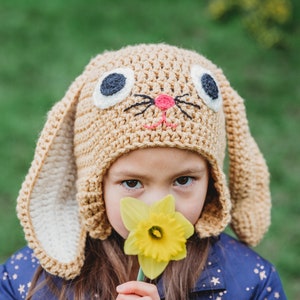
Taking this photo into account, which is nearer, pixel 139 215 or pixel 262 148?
pixel 139 215

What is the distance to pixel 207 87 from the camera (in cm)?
178

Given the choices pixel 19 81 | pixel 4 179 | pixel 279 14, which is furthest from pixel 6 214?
pixel 279 14

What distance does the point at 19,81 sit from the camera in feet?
14.1

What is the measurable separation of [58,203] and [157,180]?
1.35 ft

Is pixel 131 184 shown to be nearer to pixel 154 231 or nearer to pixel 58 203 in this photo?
pixel 154 231

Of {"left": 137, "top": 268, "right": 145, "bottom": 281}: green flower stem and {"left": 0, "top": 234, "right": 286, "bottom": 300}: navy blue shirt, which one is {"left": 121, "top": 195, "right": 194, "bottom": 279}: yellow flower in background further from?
{"left": 0, "top": 234, "right": 286, "bottom": 300}: navy blue shirt

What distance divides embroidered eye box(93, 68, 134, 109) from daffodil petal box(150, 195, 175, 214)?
288 millimetres

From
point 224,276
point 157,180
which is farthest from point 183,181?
point 224,276

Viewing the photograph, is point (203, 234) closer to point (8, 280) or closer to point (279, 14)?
point (8, 280)

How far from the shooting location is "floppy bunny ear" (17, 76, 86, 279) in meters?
1.88

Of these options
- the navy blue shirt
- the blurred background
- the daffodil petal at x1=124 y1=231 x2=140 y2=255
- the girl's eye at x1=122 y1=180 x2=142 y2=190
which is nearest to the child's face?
the girl's eye at x1=122 y1=180 x2=142 y2=190

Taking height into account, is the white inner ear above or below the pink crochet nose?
below

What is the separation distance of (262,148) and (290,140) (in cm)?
21

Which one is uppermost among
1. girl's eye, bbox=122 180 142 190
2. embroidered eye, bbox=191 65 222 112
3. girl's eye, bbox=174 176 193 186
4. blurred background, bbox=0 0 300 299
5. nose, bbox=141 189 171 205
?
blurred background, bbox=0 0 300 299
